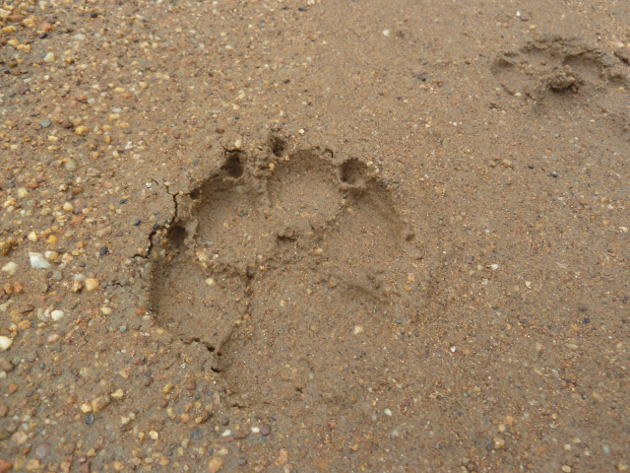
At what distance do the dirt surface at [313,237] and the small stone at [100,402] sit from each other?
0.02m

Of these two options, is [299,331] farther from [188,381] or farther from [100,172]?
[100,172]

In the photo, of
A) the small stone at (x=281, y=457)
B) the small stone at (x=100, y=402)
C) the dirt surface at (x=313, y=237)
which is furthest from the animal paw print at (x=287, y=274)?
the small stone at (x=100, y=402)

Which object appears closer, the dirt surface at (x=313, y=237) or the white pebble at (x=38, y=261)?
the dirt surface at (x=313, y=237)

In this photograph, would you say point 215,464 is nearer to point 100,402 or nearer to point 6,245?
point 100,402

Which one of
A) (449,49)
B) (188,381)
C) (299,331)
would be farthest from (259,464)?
(449,49)

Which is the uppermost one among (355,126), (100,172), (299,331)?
(355,126)

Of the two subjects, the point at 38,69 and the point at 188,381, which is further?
the point at 38,69

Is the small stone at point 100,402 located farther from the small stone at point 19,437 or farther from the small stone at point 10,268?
the small stone at point 10,268

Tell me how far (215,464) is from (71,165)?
4.99 ft

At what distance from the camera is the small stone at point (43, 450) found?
157 centimetres

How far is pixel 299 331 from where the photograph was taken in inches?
76.5

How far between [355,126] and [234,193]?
2.47ft

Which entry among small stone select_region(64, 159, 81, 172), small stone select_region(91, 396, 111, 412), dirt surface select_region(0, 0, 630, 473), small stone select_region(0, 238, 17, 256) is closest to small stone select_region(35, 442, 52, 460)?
dirt surface select_region(0, 0, 630, 473)

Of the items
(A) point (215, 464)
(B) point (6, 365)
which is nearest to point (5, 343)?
(B) point (6, 365)
